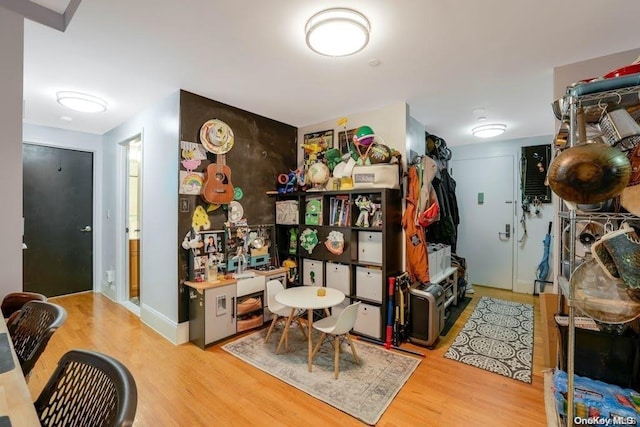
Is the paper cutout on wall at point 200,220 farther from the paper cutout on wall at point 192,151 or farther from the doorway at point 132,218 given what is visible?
the doorway at point 132,218

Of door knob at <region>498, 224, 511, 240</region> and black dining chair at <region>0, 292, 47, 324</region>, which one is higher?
door knob at <region>498, 224, 511, 240</region>

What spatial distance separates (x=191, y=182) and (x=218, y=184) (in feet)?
0.83

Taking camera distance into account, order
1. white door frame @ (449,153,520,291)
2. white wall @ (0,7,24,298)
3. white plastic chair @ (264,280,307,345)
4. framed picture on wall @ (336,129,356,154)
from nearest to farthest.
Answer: white wall @ (0,7,24,298), white plastic chair @ (264,280,307,345), framed picture on wall @ (336,129,356,154), white door frame @ (449,153,520,291)

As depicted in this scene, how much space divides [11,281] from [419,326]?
10.3 ft

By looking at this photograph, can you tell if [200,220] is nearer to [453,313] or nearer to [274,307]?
[274,307]

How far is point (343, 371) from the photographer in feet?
7.50

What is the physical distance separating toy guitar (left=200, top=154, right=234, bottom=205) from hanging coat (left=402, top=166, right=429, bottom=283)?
1879 mm

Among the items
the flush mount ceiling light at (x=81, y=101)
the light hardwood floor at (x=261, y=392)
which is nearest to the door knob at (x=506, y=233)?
the light hardwood floor at (x=261, y=392)

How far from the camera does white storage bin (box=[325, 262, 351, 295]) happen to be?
302 centimetres

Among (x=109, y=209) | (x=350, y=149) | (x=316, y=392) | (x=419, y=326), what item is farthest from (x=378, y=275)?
(x=109, y=209)

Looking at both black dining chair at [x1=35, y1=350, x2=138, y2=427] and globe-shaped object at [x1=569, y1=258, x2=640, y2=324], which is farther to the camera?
globe-shaped object at [x1=569, y1=258, x2=640, y2=324]

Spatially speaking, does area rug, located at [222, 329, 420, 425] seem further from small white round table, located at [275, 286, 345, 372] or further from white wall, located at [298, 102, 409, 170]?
white wall, located at [298, 102, 409, 170]

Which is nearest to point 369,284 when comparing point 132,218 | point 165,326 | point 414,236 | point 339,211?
point 414,236

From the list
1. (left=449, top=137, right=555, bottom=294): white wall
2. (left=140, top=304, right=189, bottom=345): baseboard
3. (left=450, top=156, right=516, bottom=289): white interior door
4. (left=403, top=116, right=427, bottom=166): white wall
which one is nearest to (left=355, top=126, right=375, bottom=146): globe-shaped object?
(left=403, top=116, right=427, bottom=166): white wall
